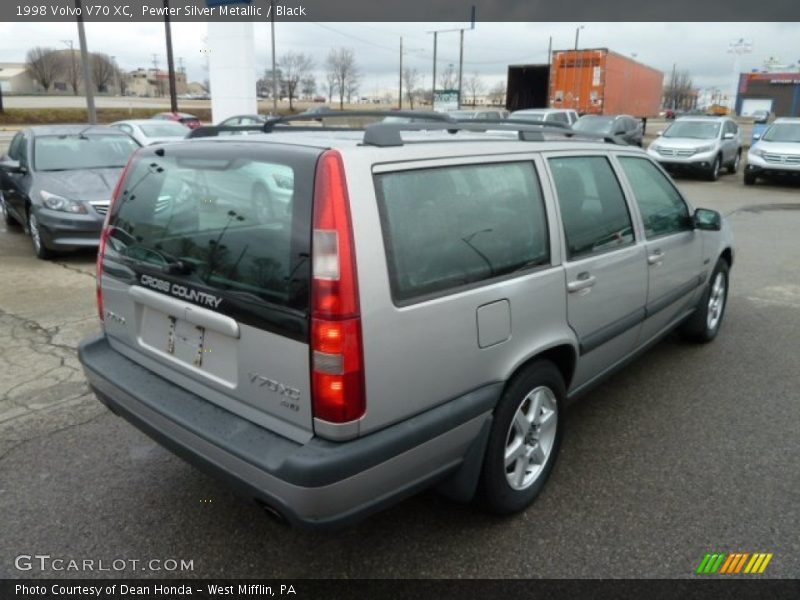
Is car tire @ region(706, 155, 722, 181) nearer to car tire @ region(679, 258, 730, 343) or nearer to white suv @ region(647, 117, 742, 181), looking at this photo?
white suv @ region(647, 117, 742, 181)

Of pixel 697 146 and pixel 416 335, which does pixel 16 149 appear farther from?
pixel 697 146

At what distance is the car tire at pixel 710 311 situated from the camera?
15.8 feet

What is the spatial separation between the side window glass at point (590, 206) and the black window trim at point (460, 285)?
0.15 m

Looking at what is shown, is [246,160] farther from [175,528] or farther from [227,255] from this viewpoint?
[175,528]

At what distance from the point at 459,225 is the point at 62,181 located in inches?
279

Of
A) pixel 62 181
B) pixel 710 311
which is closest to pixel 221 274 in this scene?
pixel 710 311

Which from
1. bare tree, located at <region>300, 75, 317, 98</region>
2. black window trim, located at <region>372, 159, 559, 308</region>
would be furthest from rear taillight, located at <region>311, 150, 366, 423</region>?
bare tree, located at <region>300, 75, 317, 98</region>

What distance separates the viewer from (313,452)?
2.05m

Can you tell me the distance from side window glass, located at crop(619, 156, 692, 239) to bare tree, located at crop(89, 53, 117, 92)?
96.0 m

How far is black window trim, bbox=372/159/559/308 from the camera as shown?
2135 mm

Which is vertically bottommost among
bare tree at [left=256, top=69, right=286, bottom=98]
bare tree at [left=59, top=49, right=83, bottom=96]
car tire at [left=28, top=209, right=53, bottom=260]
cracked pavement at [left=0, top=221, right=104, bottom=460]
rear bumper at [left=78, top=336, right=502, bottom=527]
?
cracked pavement at [left=0, top=221, right=104, bottom=460]

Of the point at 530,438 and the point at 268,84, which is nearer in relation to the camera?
the point at 530,438

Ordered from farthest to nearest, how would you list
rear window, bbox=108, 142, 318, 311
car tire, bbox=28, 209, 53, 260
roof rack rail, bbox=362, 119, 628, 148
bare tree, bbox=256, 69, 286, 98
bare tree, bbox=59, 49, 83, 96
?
1. bare tree, bbox=59, 49, 83, 96
2. bare tree, bbox=256, 69, 286, 98
3. car tire, bbox=28, 209, 53, 260
4. roof rack rail, bbox=362, 119, 628, 148
5. rear window, bbox=108, 142, 318, 311

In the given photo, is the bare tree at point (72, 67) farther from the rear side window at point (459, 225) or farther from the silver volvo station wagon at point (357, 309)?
the rear side window at point (459, 225)
